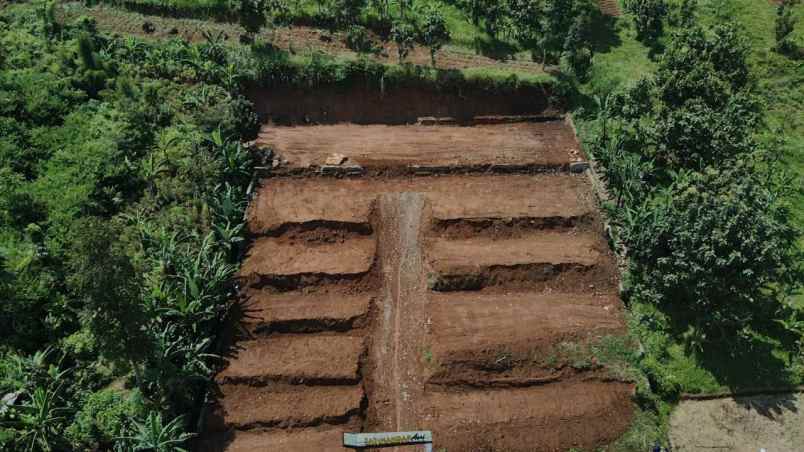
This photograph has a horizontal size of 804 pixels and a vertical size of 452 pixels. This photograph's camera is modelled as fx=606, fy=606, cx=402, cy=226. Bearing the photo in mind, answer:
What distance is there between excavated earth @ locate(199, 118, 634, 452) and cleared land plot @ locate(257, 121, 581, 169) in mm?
89

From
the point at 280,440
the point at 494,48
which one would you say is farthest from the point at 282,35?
the point at 280,440

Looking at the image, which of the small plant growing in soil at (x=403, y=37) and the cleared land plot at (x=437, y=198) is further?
the small plant growing in soil at (x=403, y=37)

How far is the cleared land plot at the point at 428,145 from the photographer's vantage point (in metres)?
24.2

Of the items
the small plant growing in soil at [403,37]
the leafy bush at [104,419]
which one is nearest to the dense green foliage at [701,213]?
the small plant growing in soil at [403,37]

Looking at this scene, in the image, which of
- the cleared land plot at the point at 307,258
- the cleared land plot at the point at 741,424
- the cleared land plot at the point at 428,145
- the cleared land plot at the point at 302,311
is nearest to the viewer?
the cleared land plot at the point at 741,424

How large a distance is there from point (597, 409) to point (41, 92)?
22891 millimetres

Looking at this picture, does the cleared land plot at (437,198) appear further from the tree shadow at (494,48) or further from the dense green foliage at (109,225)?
the tree shadow at (494,48)

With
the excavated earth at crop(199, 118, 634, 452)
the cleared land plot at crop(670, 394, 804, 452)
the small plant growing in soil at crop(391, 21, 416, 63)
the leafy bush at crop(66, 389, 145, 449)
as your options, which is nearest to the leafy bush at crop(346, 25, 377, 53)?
the small plant growing in soil at crop(391, 21, 416, 63)

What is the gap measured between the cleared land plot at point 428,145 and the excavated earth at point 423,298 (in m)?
0.09

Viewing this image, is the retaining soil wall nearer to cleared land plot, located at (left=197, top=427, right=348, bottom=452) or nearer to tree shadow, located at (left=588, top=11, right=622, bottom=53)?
tree shadow, located at (left=588, top=11, right=622, bottom=53)

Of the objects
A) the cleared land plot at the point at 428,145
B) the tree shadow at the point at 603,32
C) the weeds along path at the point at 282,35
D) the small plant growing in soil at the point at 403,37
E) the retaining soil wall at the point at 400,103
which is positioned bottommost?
the cleared land plot at the point at 428,145

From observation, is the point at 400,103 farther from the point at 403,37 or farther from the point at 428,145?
the point at 428,145

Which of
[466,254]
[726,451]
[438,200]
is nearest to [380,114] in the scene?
[438,200]

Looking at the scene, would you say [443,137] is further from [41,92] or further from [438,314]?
[41,92]
